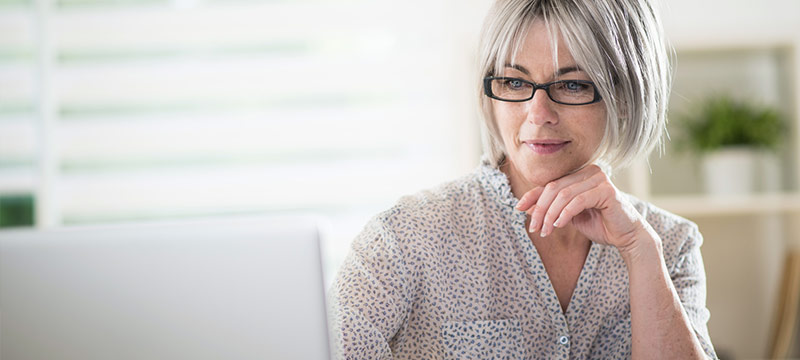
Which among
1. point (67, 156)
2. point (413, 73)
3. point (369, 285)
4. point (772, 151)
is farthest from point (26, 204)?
point (772, 151)

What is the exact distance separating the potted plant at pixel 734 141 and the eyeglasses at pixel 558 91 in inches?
65.7

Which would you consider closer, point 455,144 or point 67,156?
point 455,144

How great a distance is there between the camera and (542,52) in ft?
4.41

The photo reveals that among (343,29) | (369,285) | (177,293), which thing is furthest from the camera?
(343,29)

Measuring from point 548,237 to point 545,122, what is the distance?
25 cm

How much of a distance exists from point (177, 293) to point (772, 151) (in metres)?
2.63

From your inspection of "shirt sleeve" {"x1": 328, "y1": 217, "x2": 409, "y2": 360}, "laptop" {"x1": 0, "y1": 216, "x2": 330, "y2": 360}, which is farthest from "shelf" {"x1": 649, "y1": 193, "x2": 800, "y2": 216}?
"laptop" {"x1": 0, "y1": 216, "x2": 330, "y2": 360}

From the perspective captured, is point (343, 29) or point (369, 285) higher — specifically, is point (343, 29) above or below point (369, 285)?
above

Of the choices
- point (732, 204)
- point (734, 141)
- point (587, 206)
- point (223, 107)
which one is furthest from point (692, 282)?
point (223, 107)

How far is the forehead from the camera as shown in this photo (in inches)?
52.4

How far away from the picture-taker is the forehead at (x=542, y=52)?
133 cm

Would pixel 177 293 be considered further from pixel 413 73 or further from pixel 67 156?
pixel 67 156

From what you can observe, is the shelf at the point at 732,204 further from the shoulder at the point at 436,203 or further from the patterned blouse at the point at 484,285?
the shoulder at the point at 436,203

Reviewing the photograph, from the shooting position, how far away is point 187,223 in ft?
2.53
